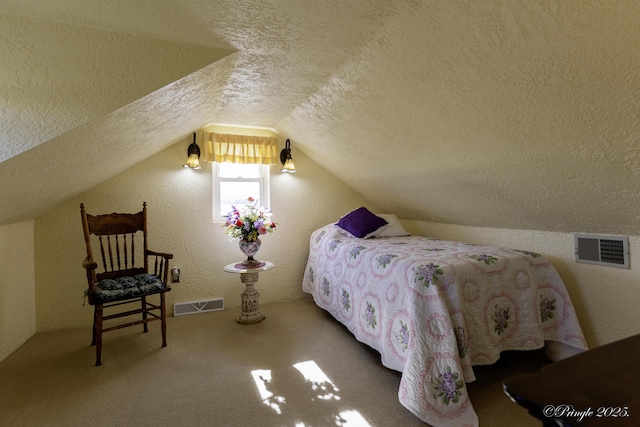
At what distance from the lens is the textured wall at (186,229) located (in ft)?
8.62

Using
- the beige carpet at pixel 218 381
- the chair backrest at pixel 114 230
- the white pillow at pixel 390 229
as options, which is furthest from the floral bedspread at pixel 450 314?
the chair backrest at pixel 114 230

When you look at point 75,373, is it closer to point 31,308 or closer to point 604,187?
point 31,308

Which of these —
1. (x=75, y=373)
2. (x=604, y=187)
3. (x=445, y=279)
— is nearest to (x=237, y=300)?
(x=75, y=373)

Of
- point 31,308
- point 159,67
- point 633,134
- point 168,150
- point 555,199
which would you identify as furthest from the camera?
point 168,150

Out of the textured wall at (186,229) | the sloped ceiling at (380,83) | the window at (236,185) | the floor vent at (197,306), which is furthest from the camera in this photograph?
the window at (236,185)

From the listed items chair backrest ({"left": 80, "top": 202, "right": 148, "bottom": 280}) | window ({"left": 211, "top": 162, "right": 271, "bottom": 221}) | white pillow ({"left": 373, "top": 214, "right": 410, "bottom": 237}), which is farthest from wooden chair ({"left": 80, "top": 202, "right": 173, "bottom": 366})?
white pillow ({"left": 373, "top": 214, "right": 410, "bottom": 237})

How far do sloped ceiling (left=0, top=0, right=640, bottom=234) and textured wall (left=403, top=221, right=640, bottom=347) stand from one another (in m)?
Answer: 0.16

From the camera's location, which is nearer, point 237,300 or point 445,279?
point 445,279

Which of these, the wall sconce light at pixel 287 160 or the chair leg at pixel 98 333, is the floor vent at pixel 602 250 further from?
the chair leg at pixel 98 333

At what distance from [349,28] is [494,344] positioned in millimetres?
1891

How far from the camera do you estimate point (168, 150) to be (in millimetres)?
2996

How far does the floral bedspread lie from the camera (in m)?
1.43

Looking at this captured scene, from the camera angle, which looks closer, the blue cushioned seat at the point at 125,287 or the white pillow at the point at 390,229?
the blue cushioned seat at the point at 125,287

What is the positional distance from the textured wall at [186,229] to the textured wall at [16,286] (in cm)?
9
